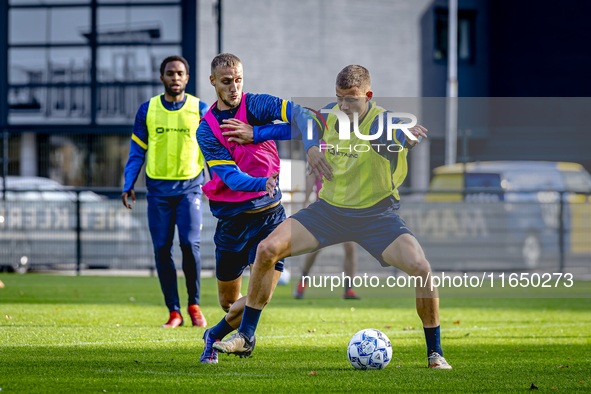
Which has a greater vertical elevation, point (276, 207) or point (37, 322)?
point (276, 207)

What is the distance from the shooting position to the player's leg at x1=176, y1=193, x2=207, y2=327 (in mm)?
6766

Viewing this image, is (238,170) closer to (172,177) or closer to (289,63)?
(172,177)

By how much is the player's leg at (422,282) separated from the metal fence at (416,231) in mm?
7151

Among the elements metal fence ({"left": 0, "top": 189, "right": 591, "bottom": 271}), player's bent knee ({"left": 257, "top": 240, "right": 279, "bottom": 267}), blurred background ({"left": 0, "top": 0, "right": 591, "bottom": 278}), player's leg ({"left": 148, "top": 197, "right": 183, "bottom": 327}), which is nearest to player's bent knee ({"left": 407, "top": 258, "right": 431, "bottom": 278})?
player's bent knee ({"left": 257, "top": 240, "right": 279, "bottom": 267})

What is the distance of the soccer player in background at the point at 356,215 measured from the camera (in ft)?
15.7

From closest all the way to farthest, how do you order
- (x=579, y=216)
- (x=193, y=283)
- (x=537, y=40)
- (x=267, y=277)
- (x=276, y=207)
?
(x=267, y=277)
(x=276, y=207)
(x=193, y=283)
(x=579, y=216)
(x=537, y=40)

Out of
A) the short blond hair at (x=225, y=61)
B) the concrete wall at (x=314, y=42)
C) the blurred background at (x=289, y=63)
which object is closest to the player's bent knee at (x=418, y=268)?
the short blond hair at (x=225, y=61)

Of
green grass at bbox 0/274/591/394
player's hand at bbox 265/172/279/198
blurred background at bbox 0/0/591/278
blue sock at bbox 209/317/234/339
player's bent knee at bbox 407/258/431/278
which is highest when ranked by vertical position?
blurred background at bbox 0/0/591/278

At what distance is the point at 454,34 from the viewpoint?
2311 cm

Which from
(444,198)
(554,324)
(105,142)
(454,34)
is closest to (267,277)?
(554,324)

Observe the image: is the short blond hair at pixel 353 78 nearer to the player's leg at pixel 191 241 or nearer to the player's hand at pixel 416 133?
the player's hand at pixel 416 133

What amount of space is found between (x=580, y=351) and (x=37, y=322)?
15.5 ft

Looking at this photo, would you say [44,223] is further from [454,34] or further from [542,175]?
[454,34]

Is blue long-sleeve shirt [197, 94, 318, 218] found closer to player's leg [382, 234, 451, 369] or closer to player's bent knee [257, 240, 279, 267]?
player's bent knee [257, 240, 279, 267]
